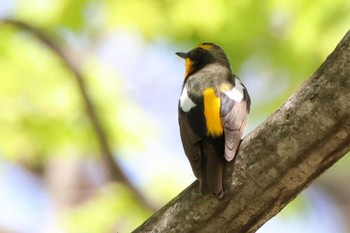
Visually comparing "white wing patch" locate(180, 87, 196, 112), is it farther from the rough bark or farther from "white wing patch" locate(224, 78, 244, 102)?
the rough bark

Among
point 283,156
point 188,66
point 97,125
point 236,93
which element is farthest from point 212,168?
point 97,125

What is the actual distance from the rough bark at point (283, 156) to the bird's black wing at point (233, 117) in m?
0.17

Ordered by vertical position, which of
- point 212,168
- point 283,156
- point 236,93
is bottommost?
point 283,156

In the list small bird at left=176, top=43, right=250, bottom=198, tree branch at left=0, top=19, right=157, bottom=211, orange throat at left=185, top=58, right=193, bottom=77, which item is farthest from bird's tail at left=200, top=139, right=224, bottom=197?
tree branch at left=0, top=19, right=157, bottom=211

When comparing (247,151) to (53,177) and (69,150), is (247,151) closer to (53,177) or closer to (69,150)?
(69,150)

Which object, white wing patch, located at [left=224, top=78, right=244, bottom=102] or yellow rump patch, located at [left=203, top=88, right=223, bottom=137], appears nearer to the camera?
yellow rump patch, located at [left=203, top=88, right=223, bottom=137]

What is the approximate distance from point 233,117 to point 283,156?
652 millimetres

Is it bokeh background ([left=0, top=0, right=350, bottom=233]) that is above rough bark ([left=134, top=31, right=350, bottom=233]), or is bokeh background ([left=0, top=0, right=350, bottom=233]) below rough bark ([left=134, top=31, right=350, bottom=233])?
above

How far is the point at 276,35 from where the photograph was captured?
5379mm

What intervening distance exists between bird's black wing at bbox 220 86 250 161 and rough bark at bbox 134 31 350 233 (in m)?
0.17

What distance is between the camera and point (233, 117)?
3182 millimetres

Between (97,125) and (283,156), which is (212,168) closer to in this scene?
(283,156)

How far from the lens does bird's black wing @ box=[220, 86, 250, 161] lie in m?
2.93

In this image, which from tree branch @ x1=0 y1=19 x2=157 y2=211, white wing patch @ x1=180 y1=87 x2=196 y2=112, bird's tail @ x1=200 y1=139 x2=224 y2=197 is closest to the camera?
bird's tail @ x1=200 y1=139 x2=224 y2=197
